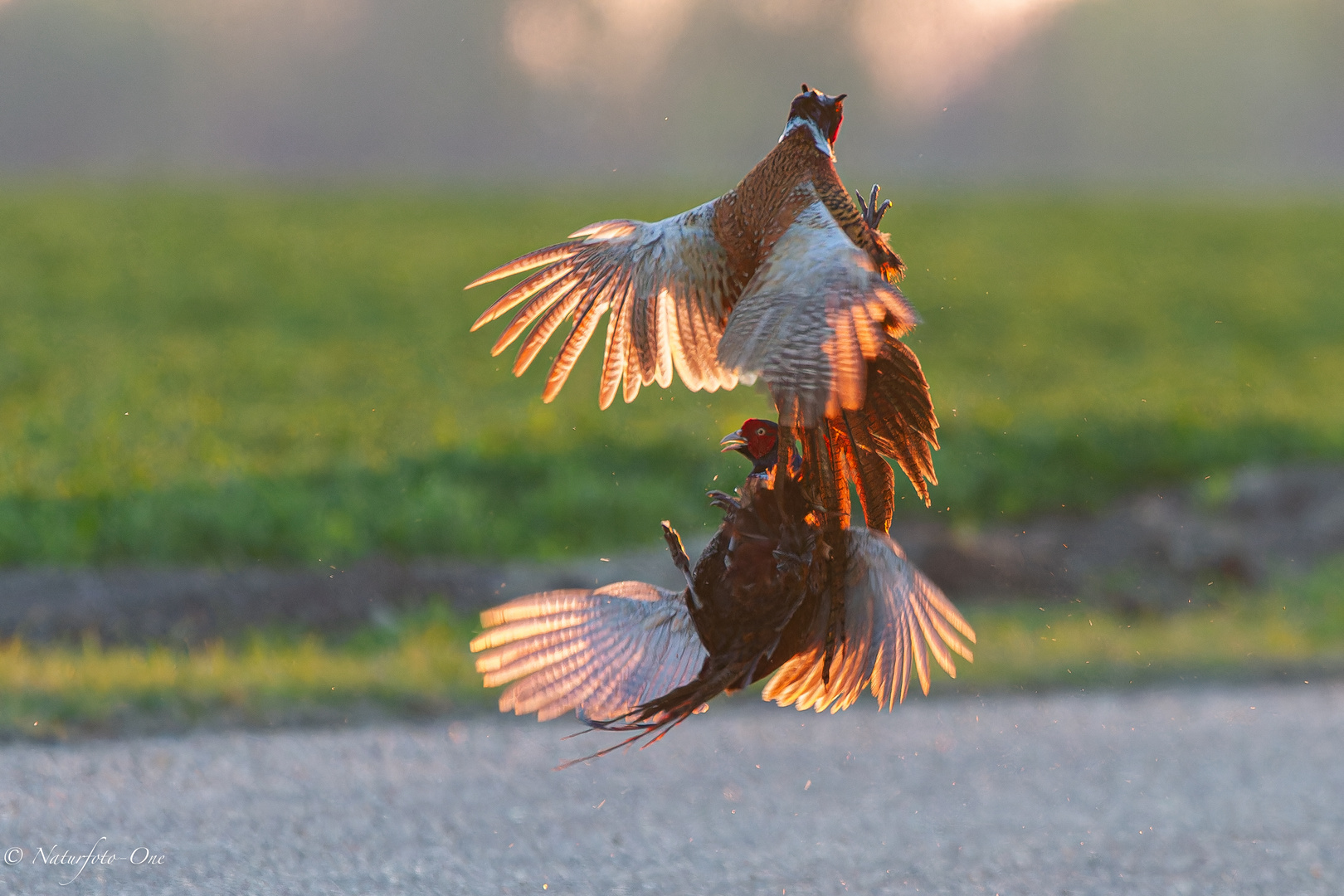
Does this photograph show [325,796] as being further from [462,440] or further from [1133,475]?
[1133,475]

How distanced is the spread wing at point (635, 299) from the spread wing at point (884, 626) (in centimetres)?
64

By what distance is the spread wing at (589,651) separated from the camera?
11.3 ft

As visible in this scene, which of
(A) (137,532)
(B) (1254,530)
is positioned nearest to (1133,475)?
(B) (1254,530)

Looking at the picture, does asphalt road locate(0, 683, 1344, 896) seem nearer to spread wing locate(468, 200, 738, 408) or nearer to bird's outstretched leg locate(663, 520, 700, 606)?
bird's outstretched leg locate(663, 520, 700, 606)

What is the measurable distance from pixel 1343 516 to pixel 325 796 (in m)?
7.62

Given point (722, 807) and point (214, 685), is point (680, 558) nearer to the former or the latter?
point (722, 807)

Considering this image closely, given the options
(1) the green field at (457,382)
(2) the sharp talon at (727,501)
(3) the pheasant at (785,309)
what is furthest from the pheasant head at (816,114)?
(1) the green field at (457,382)

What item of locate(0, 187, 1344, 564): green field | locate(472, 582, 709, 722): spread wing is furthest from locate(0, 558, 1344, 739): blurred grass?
locate(472, 582, 709, 722): spread wing

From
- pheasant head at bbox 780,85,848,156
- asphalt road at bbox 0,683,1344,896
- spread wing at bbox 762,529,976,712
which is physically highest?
pheasant head at bbox 780,85,848,156

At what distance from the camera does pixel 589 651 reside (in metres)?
3.52

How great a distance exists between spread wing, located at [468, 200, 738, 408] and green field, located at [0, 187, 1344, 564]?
4.51 meters

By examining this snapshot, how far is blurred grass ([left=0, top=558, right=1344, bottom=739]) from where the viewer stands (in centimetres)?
567

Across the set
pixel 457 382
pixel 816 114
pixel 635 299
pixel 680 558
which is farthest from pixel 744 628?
pixel 457 382

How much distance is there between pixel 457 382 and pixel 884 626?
10.5 meters
